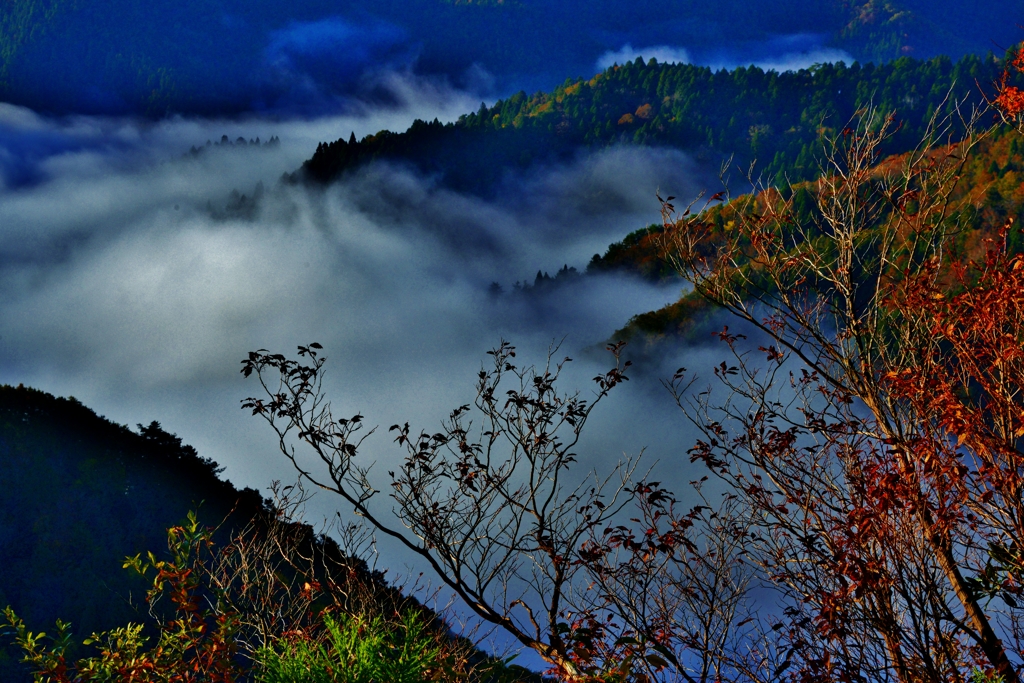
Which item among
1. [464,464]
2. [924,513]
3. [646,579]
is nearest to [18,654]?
[464,464]

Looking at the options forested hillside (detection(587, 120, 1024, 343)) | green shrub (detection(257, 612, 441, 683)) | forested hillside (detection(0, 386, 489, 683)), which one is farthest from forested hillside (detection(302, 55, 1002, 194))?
green shrub (detection(257, 612, 441, 683))

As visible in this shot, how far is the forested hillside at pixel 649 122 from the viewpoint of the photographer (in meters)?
15.2

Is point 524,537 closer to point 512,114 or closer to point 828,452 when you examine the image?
point 828,452

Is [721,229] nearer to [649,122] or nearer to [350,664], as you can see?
[649,122]

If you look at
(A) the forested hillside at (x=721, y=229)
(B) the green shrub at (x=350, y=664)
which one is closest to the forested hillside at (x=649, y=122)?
(A) the forested hillside at (x=721, y=229)

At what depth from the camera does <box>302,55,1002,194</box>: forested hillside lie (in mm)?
15188

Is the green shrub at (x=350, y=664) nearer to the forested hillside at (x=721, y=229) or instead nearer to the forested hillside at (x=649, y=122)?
the forested hillside at (x=721, y=229)

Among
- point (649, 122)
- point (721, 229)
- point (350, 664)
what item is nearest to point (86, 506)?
point (350, 664)

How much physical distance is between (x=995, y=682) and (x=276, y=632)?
180 inches

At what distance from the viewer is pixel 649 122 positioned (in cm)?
1706

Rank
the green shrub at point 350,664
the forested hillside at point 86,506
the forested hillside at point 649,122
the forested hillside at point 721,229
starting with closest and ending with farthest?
the green shrub at point 350,664, the forested hillside at point 86,506, the forested hillside at point 721,229, the forested hillside at point 649,122

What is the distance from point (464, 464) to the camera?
4242 mm

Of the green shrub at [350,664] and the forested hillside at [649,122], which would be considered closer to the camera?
the green shrub at [350,664]

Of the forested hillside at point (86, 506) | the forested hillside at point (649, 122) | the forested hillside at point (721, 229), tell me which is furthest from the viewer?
the forested hillside at point (649, 122)
